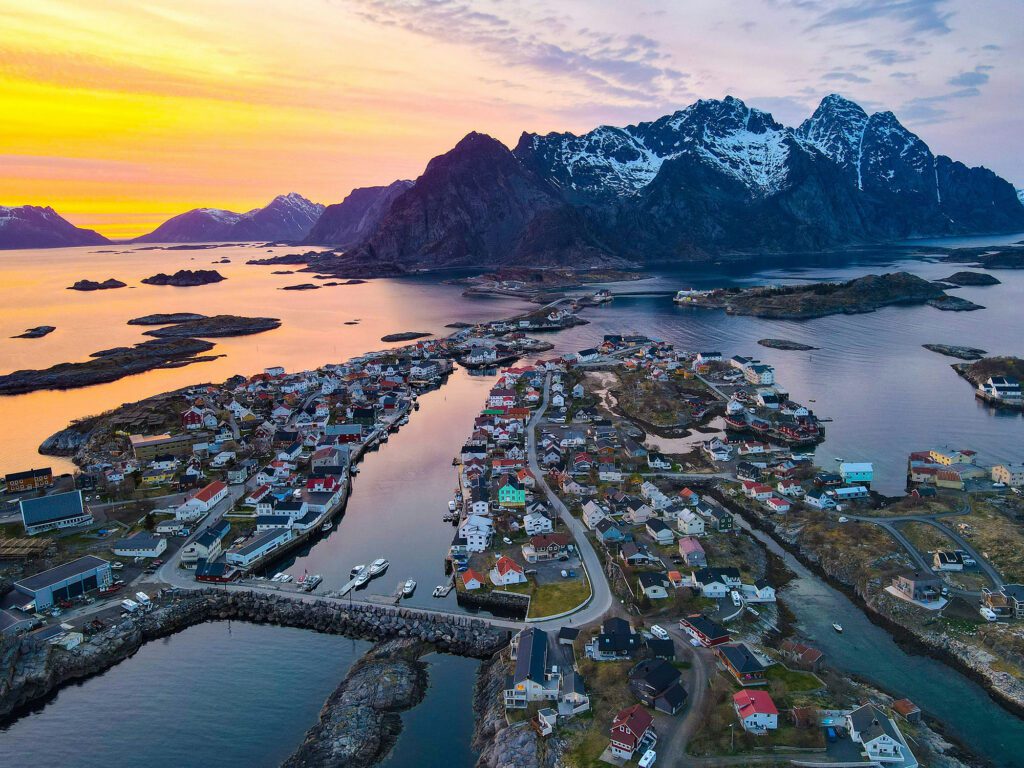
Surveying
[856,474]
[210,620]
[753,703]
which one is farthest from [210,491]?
[856,474]

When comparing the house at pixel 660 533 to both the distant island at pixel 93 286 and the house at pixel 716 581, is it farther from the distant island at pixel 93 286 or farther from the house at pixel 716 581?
the distant island at pixel 93 286

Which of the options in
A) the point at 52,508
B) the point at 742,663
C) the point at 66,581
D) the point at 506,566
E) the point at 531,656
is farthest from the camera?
the point at 52,508

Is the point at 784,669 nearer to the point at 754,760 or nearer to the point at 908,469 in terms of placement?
the point at 754,760

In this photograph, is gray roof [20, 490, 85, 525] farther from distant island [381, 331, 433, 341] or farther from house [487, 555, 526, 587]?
distant island [381, 331, 433, 341]

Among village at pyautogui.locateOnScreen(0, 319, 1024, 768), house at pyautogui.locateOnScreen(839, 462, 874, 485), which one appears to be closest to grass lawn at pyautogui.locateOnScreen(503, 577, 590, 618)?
village at pyautogui.locateOnScreen(0, 319, 1024, 768)

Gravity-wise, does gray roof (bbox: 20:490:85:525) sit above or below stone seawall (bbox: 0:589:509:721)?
above

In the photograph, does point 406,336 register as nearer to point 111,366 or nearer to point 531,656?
point 111,366

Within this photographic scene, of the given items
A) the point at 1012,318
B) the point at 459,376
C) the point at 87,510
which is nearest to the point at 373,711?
the point at 87,510
